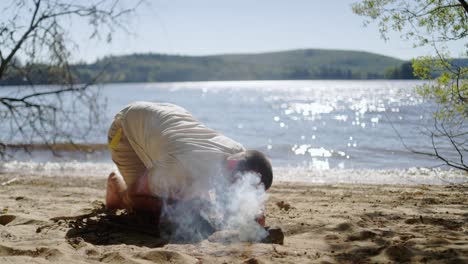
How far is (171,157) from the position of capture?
438 cm

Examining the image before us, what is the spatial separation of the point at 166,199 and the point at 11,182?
608 centimetres

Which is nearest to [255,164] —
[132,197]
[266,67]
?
[132,197]

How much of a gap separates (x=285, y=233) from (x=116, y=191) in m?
2.18

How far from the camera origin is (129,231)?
4926 mm

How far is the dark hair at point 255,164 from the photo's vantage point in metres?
4.43

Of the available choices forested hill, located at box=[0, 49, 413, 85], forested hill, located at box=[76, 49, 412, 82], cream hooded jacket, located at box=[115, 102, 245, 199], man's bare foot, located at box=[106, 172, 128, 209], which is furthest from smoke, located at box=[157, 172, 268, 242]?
forested hill, located at box=[76, 49, 412, 82]

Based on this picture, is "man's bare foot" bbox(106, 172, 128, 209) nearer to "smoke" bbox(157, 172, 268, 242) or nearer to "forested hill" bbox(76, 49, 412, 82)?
"smoke" bbox(157, 172, 268, 242)

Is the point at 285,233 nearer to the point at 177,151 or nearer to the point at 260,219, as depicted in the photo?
the point at 260,219

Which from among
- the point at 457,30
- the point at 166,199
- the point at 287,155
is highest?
the point at 457,30

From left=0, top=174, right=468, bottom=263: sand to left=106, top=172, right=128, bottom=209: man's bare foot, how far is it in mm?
130

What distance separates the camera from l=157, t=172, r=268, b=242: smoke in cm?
448

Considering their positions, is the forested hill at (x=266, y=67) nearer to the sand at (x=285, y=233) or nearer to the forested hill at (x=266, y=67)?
the forested hill at (x=266, y=67)

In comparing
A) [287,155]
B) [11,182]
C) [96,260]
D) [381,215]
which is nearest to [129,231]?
[96,260]

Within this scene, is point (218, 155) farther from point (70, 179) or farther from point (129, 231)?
point (70, 179)
